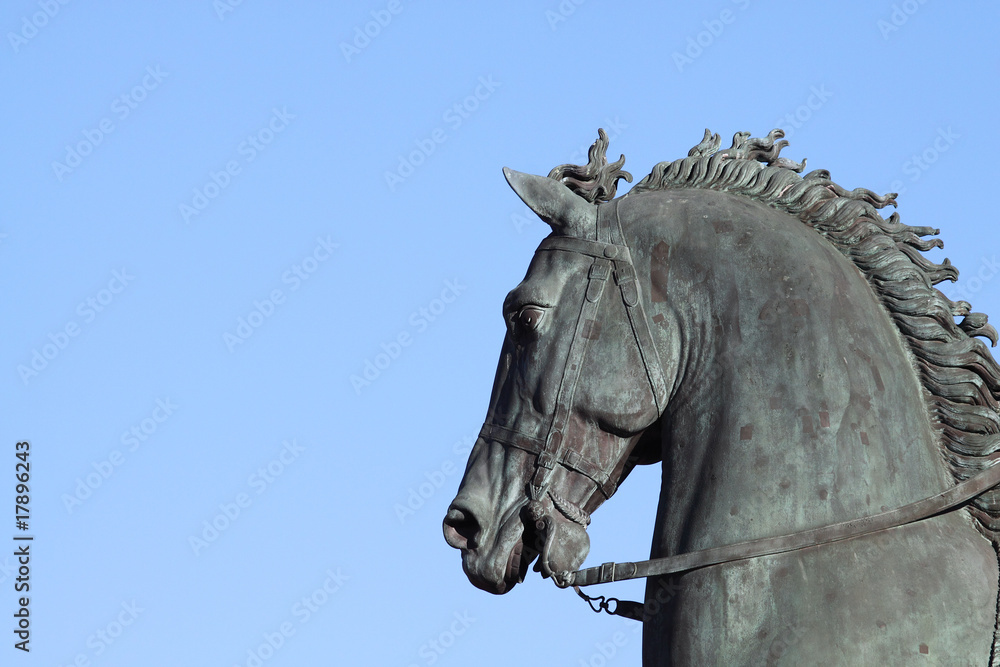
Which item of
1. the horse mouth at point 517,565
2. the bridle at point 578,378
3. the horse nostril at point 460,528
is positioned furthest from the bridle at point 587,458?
the horse nostril at point 460,528

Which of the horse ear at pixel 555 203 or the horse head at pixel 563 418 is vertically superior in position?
the horse ear at pixel 555 203

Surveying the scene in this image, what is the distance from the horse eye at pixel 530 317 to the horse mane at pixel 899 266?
781mm

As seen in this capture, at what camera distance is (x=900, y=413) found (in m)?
6.25

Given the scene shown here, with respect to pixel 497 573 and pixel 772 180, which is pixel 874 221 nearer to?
pixel 772 180

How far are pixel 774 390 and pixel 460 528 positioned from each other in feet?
5.52

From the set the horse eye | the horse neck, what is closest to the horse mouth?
the horse neck

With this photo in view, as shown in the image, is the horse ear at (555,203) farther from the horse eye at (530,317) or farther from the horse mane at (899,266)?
the horse eye at (530,317)

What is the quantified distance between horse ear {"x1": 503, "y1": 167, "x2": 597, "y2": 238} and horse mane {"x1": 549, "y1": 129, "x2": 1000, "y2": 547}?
26 centimetres

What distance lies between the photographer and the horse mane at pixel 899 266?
6.34 meters

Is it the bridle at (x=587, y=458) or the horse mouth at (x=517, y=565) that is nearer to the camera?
the bridle at (x=587, y=458)

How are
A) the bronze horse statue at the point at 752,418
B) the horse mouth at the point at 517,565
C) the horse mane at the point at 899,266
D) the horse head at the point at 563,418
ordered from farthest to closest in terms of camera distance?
the horse mouth at the point at 517,565
the horse head at the point at 563,418
the horse mane at the point at 899,266
the bronze horse statue at the point at 752,418

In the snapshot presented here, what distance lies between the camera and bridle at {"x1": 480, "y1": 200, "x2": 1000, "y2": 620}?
20.0ft

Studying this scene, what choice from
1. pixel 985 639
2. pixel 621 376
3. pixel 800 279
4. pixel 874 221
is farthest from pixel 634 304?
pixel 985 639

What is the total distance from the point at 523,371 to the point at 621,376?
0.55 m
